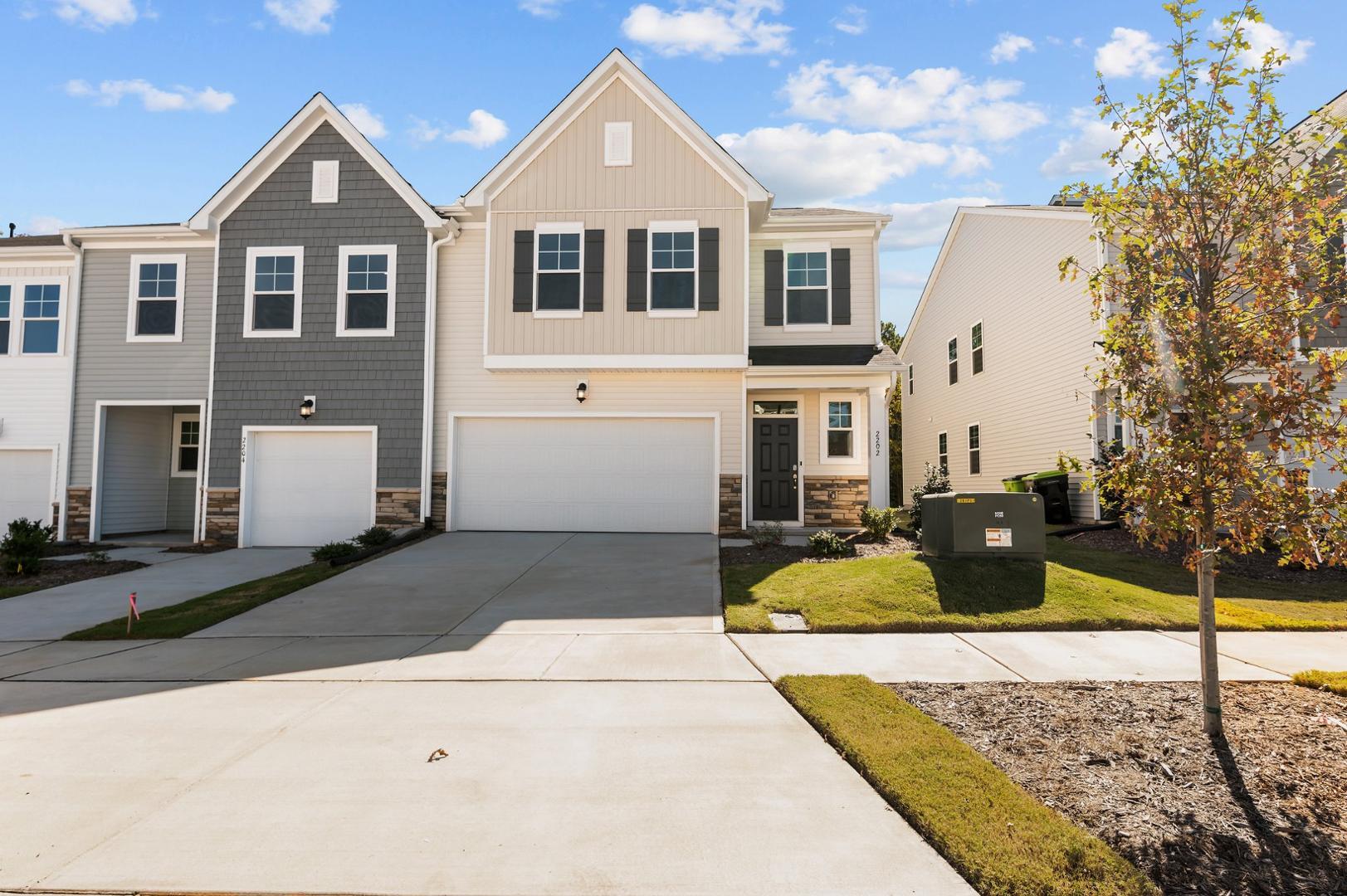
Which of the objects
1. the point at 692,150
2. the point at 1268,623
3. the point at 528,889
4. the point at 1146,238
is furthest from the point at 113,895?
the point at 692,150

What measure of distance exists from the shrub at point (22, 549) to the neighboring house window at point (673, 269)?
33.9ft

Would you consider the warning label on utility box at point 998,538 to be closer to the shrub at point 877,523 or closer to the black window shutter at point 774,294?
the shrub at point 877,523

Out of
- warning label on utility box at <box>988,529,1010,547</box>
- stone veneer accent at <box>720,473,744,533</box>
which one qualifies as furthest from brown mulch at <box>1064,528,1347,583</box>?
stone veneer accent at <box>720,473,744,533</box>

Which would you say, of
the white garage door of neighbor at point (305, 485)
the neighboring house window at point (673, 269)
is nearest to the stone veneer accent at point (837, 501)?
the neighboring house window at point (673, 269)

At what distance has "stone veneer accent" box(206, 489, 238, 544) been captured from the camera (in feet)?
46.8

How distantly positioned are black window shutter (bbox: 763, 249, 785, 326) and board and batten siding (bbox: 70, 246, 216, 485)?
36.4 feet

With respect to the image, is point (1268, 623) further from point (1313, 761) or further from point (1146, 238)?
point (1146, 238)

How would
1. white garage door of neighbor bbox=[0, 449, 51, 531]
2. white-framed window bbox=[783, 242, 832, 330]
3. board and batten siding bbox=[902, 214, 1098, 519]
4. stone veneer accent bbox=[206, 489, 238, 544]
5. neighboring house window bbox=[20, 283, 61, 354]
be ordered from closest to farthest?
stone veneer accent bbox=[206, 489, 238, 544]
white-framed window bbox=[783, 242, 832, 330]
white garage door of neighbor bbox=[0, 449, 51, 531]
neighboring house window bbox=[20, 283, 61, 354]
board and batten siding bbox=[902, 214, 1098, 519]

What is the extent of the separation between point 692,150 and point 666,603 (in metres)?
9.22

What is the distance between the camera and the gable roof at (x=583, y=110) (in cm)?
1388

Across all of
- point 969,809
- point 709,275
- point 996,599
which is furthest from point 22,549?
point 996,599

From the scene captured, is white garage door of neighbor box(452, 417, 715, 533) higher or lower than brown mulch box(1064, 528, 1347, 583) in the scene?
higher

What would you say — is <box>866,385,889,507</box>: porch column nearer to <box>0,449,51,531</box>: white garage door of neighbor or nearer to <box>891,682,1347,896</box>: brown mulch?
<box>891,682,1347,896</box>: brown mulch

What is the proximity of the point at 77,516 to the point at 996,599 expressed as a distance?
1683 cm
